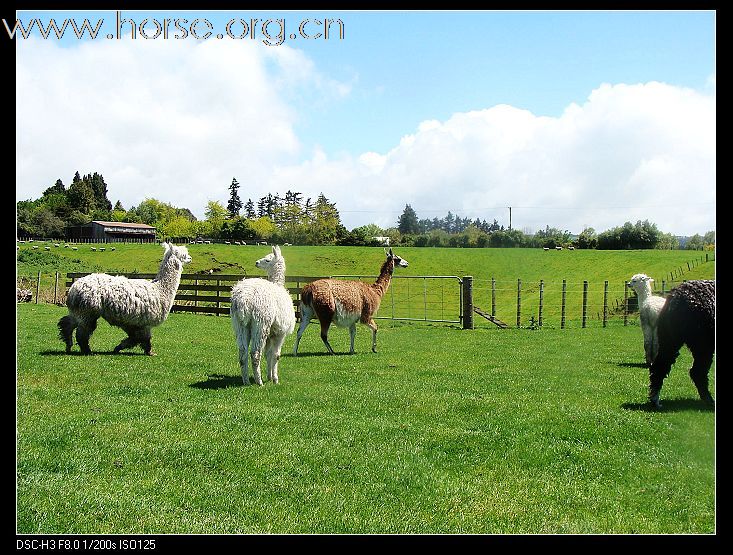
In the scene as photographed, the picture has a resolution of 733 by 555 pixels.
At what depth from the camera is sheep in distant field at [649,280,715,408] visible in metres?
5.14

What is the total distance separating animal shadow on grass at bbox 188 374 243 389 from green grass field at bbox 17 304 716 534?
65mm

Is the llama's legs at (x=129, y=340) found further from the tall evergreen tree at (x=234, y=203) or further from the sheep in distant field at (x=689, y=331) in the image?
the sheep in distant field at (x=689, y=331)

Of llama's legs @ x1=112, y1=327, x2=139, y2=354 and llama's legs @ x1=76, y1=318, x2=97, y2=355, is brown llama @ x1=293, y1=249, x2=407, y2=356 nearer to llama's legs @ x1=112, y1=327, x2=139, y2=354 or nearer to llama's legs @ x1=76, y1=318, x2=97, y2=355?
llama's legs @ x1=112, y1=327, x2=139, y2=354

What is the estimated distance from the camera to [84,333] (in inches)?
365

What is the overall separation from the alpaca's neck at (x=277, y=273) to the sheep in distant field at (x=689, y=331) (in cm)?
495

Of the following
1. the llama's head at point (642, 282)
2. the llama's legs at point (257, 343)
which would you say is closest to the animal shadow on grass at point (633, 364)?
the llama's head at point (642, 282)

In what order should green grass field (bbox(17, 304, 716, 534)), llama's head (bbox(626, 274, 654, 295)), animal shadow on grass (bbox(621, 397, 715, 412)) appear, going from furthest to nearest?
llama's head (bbox(626, 274, 654, 295)), animal shadow on grass (bbox(621, 397, 715, 412)), green grass field (bbox(17, 304, 716, 534))

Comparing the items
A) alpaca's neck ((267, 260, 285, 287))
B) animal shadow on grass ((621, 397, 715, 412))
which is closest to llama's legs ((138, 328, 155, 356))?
alpaca's neck ((267, 260, 285, 287))

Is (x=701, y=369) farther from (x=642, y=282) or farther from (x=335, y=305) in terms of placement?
(x=335, y=305)

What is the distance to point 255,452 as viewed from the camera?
4.41 metres

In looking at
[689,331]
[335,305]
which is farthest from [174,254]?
[689,331]

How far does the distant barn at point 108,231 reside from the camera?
29.7 ft

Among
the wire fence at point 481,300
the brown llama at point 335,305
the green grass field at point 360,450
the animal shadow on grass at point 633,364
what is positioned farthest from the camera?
the wire fence at point 481,300
